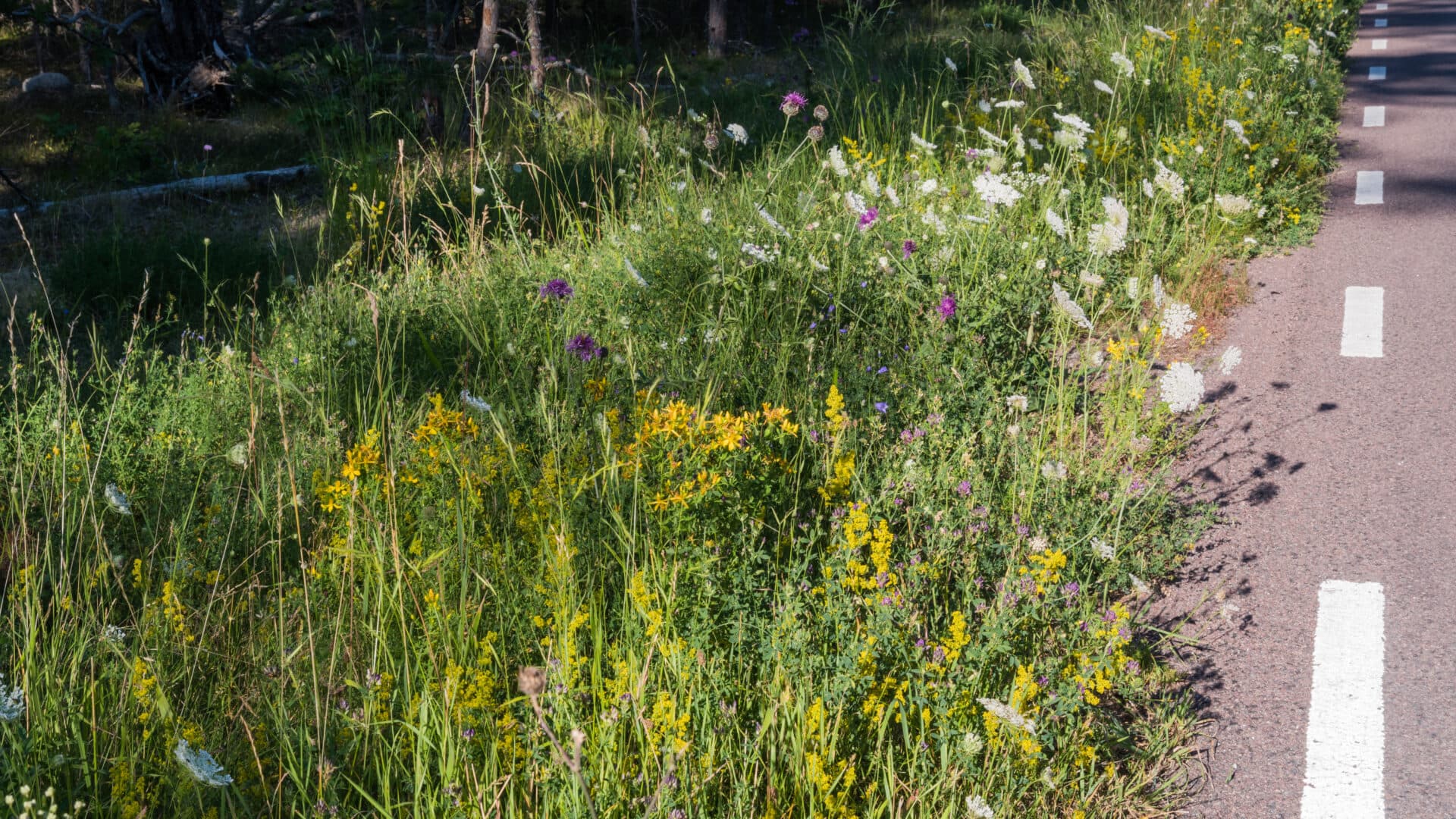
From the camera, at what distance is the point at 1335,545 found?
11.1 ft

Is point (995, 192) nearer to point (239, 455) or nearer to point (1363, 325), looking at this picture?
point (1363, 325)

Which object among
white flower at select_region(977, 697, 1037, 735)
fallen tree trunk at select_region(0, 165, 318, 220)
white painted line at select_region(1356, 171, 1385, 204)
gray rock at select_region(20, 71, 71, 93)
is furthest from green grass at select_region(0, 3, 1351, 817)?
gray rock at select_region(20, 71, 71, 93)

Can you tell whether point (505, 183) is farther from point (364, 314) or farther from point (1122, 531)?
point (1122, 531)

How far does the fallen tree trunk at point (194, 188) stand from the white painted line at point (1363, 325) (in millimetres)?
6941

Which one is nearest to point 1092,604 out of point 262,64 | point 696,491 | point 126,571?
point 696,491

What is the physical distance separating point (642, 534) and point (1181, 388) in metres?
1.78

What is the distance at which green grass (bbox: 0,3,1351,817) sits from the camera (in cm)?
221

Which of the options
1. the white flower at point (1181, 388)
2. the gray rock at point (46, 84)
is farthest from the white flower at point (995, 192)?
the gray rock at point (46, 84)

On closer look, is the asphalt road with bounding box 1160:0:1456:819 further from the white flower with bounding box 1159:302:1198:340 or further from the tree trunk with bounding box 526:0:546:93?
the tree trunk with bounding box 526:0:546:93

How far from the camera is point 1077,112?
7430 millimetres

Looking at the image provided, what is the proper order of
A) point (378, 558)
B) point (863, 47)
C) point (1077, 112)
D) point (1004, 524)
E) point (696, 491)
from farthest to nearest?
point (863, 47) → point (1077, 112) → point (1004, 524) → point (696, 491) → point (378, 558)

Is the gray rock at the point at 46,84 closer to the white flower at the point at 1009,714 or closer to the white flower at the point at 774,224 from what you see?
the white flower at the point at 774,224

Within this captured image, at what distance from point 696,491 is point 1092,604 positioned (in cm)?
107

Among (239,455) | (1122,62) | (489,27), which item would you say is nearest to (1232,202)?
(1122,62)
